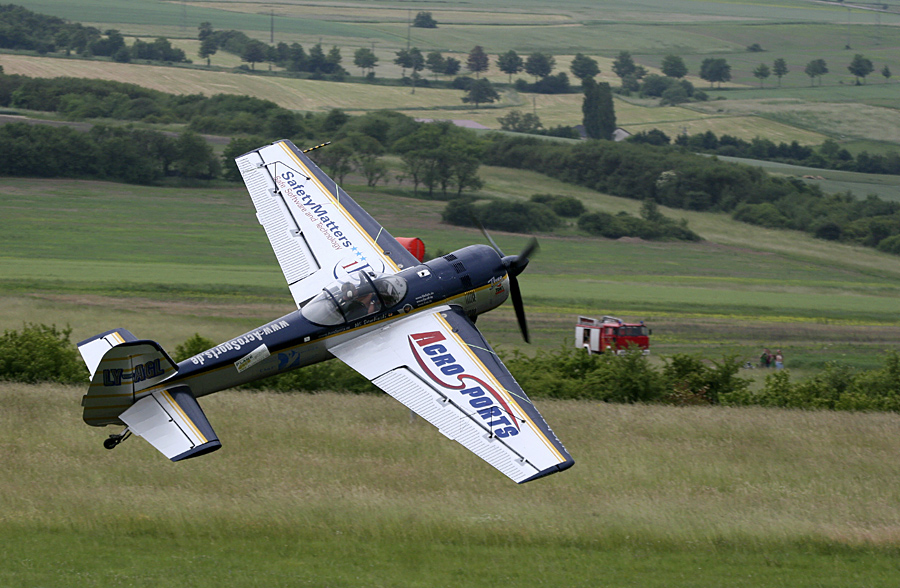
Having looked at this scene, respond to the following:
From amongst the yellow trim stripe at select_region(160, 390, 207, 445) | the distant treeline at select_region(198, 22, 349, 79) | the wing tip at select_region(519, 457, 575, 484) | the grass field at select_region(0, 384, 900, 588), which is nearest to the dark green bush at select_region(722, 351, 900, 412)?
the grass field at select_region(0, 384, 900, 588)

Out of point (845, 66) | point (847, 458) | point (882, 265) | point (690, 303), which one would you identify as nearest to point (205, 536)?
point (847, 458)

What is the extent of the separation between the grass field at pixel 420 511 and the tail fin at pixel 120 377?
8.07 feet

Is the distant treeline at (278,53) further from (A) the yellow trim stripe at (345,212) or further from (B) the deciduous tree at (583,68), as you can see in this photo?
(A) the yellow trim stripe at (345,212)

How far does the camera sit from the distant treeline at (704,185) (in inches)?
4067

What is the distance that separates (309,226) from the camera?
2377cm

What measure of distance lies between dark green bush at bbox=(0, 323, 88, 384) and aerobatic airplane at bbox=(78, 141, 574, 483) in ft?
27.8

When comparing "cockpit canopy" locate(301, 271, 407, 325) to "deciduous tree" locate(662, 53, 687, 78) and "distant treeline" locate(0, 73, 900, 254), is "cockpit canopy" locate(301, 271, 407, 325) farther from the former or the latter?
"deciduous tree" locate(662, 53, 687, 78)

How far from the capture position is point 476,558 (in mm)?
17250

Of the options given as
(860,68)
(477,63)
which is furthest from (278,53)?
(860,68)

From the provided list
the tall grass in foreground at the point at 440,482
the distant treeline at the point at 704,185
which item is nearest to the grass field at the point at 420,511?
the tall grass in foreground at the point at 440,482

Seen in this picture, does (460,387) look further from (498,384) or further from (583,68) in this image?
(583,68)

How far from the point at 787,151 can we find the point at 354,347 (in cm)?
13557

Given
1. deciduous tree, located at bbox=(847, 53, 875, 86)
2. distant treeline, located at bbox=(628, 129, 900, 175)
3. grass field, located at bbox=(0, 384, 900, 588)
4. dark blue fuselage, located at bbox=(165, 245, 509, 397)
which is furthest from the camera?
deciduous tree, located at bbox=(847, 53, 875, 86)

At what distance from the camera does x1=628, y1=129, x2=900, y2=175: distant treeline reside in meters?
137
